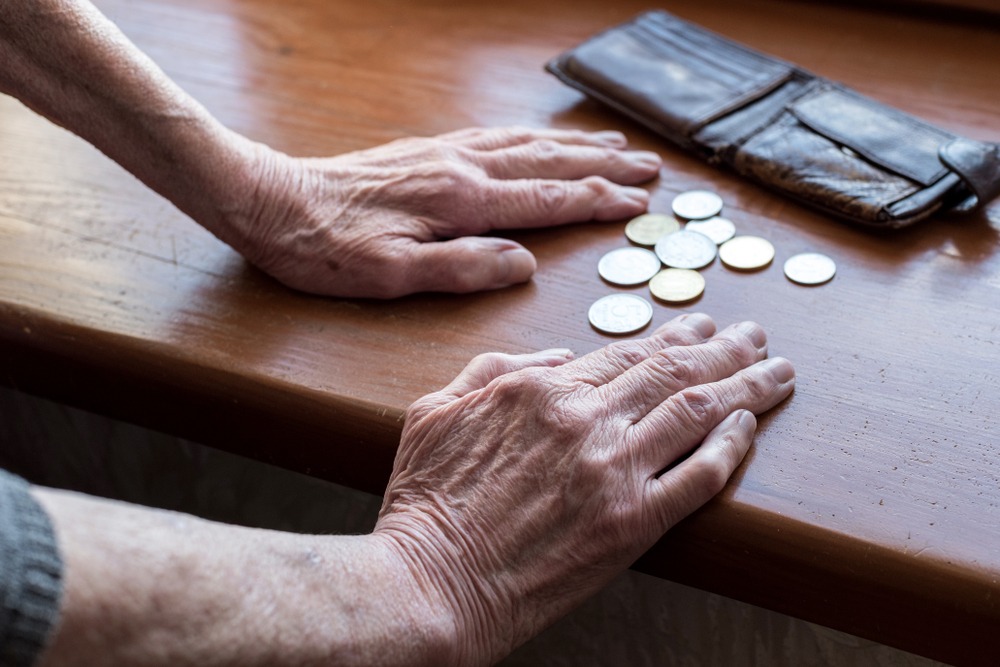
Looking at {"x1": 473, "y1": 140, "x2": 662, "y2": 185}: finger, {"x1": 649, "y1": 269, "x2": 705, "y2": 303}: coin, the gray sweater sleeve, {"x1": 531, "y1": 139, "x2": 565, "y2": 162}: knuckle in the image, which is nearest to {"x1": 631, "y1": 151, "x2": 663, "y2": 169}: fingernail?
{"x1": 473, "y1": 140, "x2": 662, "y2": 185}: finger

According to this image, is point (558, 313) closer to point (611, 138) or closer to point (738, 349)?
point (738, 349)

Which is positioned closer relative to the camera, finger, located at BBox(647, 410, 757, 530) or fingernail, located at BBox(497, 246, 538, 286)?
finger, located at BBox(647, 410, 757, 530)

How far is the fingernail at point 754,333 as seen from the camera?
39.4 inches

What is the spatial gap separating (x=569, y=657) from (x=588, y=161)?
65 cm

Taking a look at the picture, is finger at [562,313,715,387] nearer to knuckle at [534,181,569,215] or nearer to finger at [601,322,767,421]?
finger at [601,322,767,421]

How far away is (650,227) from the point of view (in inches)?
48.0

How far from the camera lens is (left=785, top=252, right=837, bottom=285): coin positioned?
1113mm

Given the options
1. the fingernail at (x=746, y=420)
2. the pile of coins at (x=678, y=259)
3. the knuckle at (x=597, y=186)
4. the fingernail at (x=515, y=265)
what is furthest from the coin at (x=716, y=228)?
the fingernail at (x=746, y=420)

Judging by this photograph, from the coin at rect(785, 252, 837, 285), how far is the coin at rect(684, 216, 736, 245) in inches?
3.4

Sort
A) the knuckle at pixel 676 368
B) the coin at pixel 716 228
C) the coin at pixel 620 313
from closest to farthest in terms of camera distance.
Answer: the knuckle at pixel 676 368, the coin at pixel 620 313, the coin at pixel 716 228

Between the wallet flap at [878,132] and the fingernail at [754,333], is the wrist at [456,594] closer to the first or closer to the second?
the fingernail at [754,333]

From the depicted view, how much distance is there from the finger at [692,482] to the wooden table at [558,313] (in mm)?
23

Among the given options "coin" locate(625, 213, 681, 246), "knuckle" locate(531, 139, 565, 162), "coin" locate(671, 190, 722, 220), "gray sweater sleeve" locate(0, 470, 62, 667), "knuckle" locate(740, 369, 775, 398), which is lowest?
"knuckle" locate(740, 369, 775, 398)

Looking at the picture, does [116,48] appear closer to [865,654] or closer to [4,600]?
[4,600]
